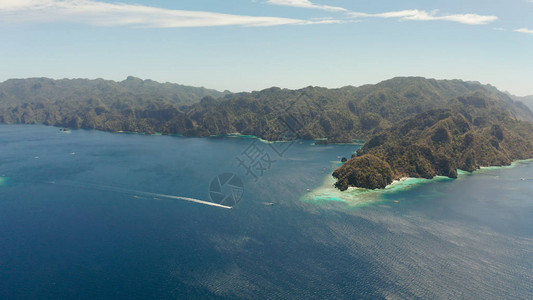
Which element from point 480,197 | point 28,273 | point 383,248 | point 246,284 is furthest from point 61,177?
point 480,197

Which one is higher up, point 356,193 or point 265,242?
point 356,193

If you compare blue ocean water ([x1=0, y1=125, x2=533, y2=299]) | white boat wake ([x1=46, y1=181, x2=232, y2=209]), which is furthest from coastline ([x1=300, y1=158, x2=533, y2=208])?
white boat wake ([x1=46, y1=181, x2=232, y2=209])

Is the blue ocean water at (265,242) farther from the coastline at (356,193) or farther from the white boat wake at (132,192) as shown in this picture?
the white boat wake at (132,192)

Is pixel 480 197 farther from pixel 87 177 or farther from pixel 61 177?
pixel 61 177

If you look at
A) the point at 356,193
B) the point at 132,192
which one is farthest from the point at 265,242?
the point at 132,192

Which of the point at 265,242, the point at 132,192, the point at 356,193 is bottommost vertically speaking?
the point at 265,242

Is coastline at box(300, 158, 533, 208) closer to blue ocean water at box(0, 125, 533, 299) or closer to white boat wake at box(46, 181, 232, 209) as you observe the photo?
blue ocean water at box(0, 125, 533, 299)

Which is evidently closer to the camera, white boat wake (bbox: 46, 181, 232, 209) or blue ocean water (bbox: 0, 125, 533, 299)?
blue ocean water (bbox: 0, 125, 533, 299)

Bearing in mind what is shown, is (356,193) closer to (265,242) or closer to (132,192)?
(265,242)

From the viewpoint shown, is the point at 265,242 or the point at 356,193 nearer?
the point at 265,242
